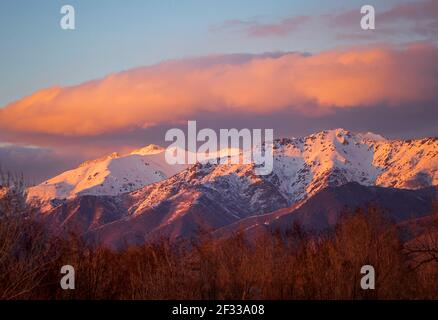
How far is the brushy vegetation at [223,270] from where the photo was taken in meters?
48.0

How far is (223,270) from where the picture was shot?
178 feet

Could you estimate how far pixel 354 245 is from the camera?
66500mm

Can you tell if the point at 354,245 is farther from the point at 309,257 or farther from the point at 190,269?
the point at 190,269

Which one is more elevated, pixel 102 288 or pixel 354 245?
pixel 354 245

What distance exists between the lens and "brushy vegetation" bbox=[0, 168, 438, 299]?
158ft

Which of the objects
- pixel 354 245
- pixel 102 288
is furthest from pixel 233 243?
pixel 102 288
